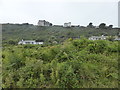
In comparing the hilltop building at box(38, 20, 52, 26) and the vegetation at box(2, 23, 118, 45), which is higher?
the hilltop building at box(38, 20, 52, 26)

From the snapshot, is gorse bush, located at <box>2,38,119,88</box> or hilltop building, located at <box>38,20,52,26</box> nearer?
gorse bush, located at <box>2,38,119,88</box>

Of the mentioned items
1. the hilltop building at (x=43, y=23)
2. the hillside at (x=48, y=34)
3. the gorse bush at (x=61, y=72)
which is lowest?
the gorse bush at (x=61, y=72)

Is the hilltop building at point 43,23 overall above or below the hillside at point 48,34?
above

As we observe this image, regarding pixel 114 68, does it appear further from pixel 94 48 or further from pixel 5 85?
pixel 5 85

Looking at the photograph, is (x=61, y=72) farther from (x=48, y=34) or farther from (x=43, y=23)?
(x=43, y=23)

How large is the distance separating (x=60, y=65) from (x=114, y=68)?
134 cm

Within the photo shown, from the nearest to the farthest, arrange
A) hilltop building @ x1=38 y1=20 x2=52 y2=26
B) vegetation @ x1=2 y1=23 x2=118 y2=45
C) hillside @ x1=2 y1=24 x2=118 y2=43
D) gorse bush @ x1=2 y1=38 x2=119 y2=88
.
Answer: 1. gorse bush @ x1=2 y1=38 x2=119 y2=88
2. vegetation @ x1=2 y1=23 x2=118 y2=45
3. hillside @ x1=2 y1=24 x2=118 y2=43
4. hilltop building @ x1=38 y1=20 x2=52 y2=26

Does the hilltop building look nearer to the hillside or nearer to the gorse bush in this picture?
the hillside

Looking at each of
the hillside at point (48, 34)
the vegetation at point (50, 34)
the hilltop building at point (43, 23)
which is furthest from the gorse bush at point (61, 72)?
the hilltop building at point (43, 23)

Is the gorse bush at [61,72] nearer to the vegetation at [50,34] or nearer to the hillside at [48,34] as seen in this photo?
the vegetation at [50,34]

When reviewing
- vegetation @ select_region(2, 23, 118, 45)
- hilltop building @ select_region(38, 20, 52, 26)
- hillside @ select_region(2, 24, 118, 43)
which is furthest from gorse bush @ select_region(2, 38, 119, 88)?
hilltop building @ select_region(38, 20, 52, 26)

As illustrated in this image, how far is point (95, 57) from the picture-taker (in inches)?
130

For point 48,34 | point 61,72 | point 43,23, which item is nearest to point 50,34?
point 48,34

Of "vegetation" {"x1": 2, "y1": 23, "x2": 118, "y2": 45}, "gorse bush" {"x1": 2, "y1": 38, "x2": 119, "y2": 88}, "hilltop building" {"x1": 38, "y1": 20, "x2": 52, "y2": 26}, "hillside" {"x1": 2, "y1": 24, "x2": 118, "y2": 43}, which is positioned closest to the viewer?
"gorse bush" {"x1": 2, "y1": 38, "x2": 119, "y2": 88}
